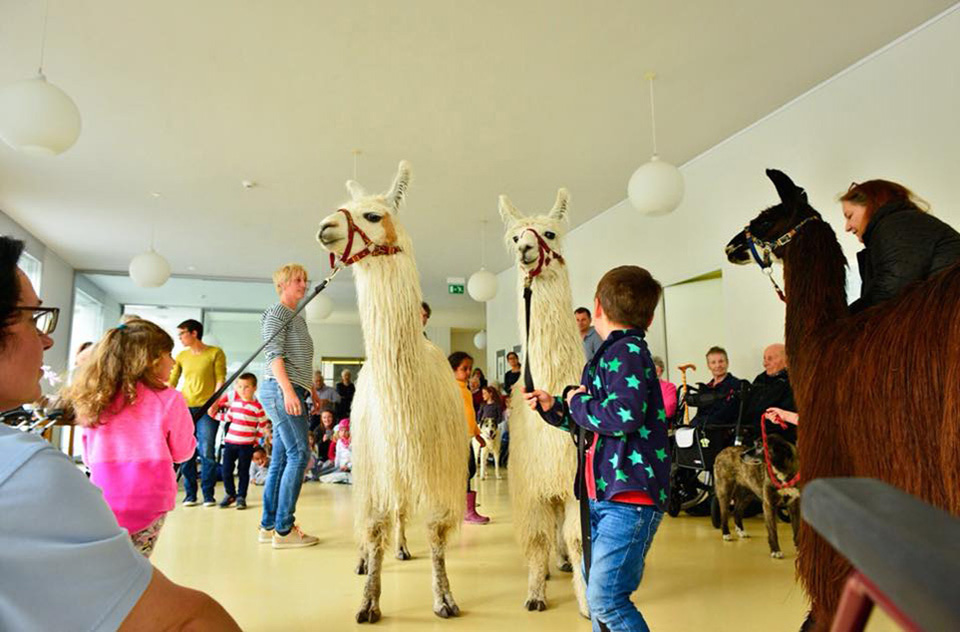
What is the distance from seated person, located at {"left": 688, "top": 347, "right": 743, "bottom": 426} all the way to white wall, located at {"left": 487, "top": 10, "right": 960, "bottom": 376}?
1.22ft

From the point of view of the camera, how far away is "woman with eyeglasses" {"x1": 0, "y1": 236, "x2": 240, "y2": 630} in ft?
2.03

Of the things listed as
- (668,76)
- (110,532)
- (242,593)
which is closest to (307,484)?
(242,593)

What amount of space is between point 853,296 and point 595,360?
327 cm

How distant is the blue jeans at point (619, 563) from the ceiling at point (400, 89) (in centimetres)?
318

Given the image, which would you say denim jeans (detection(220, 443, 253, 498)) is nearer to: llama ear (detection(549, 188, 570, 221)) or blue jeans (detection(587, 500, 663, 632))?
llama ear (detection(549, 188, 570, 221))

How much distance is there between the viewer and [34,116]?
300 cm

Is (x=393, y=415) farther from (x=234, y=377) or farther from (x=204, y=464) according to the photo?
(x=204, y=464)

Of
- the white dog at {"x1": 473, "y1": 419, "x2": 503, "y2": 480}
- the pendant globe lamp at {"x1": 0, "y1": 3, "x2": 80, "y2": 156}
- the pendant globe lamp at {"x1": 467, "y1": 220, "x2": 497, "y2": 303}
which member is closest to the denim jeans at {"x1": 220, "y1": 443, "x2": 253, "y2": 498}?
the white dog at {"x1": 473, "y1": 419, "x2": 503, "y2": 480}

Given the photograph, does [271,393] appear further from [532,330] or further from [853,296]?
[853,296]

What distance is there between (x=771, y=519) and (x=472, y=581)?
1910mm

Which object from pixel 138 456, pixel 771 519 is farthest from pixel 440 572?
pixel 771 519

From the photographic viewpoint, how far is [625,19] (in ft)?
12.8

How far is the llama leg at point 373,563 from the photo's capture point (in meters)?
2.57

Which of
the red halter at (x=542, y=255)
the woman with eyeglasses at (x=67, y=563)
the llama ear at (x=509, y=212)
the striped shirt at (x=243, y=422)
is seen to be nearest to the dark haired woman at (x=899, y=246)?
the red halter at (x=542, y=255)
